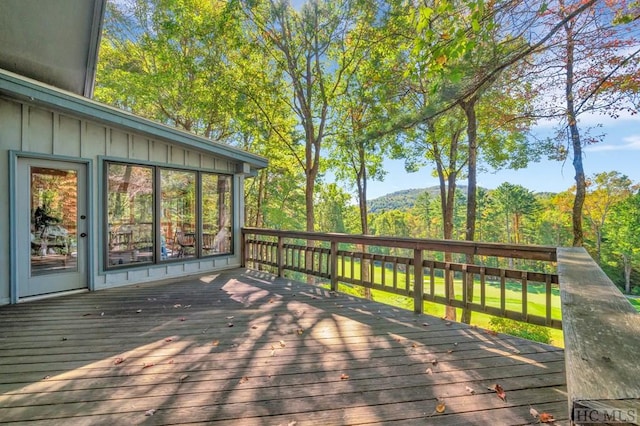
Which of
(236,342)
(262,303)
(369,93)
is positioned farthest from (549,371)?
(369,93)

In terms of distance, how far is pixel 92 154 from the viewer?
454 centimetres

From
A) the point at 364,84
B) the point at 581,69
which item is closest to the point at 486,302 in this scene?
the point at 581,69

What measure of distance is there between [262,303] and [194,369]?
1.71 meters

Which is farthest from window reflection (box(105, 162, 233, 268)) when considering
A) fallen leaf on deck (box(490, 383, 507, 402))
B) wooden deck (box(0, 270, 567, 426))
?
fallen leaf on deck (box(490, 383, 507, 402))

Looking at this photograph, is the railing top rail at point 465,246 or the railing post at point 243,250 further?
the railing post at point 243,250

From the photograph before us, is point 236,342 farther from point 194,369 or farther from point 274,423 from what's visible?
point 274,423

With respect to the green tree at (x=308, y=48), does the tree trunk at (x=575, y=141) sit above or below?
below

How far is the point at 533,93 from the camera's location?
7191 millimetres

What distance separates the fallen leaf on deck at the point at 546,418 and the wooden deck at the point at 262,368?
53 mm

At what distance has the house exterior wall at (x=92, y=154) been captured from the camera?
3.81m

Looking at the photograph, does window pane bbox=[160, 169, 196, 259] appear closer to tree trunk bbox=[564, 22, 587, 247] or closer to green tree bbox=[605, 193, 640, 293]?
tree trunk bbox=[564, 22, 587, 247]

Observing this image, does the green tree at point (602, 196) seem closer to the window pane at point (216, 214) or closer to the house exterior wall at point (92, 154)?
the window pane at point (216, 214)

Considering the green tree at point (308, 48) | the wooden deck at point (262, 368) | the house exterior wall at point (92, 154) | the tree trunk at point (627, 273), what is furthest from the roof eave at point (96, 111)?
the tree trunk at point (627, 273)

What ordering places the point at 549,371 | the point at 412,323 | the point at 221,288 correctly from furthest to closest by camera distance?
the point at 221,288 < the point at 412,323 < the point at 549,371
